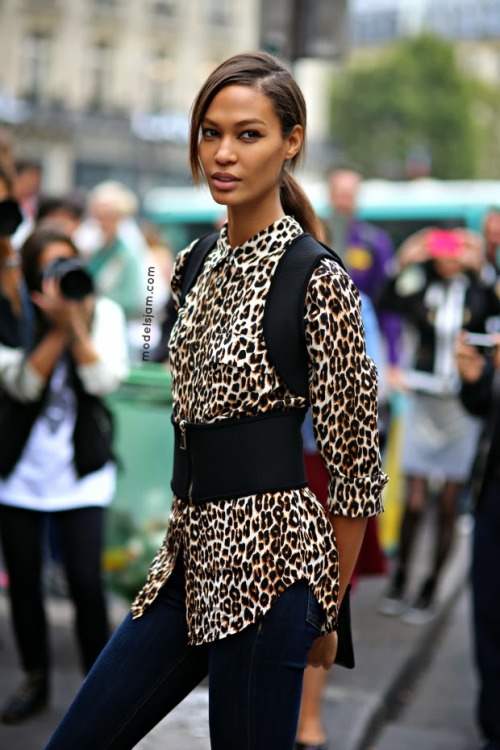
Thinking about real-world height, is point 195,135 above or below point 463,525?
above

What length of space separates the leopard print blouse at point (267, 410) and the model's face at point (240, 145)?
4.6 inches

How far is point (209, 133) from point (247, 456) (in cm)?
65

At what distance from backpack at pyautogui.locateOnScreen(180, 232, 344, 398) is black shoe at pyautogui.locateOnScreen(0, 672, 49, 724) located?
2.68 m

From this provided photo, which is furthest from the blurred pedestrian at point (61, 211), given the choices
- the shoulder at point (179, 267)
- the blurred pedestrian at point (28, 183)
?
the shoulder at point (179, 267)

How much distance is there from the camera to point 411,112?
56.4 metres

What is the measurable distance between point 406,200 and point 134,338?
11.9 metres

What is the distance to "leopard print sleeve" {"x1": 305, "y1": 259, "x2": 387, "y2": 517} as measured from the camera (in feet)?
8.07

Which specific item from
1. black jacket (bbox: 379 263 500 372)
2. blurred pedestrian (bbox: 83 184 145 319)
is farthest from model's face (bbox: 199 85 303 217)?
black jacket (bbox: 379 263 500 372)

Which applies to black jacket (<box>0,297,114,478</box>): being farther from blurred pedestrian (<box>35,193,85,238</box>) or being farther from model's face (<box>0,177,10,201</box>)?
blurred pedestrian (<box>35,193,85,238</box>)

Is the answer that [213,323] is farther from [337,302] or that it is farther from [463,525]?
[463,525]

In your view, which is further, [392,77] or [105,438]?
A: [392,77]

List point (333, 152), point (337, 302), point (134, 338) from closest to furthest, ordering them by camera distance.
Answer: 1. point (337, 302)
2. point (134, 338)
3. point (333, 152)

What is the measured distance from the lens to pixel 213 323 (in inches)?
101

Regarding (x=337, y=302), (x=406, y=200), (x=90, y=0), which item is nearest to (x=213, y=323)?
(x=337, y=302)
